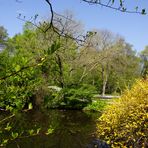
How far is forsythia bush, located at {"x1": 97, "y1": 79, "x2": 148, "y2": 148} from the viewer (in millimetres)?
12484

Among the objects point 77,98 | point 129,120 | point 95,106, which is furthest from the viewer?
point 95,106

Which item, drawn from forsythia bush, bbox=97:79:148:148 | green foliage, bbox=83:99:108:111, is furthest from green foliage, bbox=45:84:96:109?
forsythia bush, bbox=97:79:148:148

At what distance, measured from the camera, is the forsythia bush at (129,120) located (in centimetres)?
1248

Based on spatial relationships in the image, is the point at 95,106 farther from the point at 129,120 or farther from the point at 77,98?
the point at 129,120

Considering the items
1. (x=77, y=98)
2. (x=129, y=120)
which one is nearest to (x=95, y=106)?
(x=77, y=98)

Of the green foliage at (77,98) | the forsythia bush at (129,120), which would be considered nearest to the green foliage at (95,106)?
the green foliage at (77,98)

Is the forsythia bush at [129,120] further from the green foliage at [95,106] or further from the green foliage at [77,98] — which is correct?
the green foliage at [95,106]

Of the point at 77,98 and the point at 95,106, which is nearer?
the point at 77,98

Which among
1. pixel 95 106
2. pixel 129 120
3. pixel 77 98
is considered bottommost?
pixel 95 106

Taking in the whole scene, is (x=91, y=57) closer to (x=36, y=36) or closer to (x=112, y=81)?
(x=36, y=36)


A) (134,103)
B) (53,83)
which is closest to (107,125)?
(134,103)

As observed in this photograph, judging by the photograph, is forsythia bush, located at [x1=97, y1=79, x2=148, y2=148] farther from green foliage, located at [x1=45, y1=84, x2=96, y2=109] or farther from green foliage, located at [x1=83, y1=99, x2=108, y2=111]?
green foliage, located at [x1=83, y1=99, x2=108, y2=111]

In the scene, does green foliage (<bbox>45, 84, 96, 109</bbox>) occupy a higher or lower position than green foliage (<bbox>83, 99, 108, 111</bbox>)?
higher

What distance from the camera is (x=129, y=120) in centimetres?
1294
